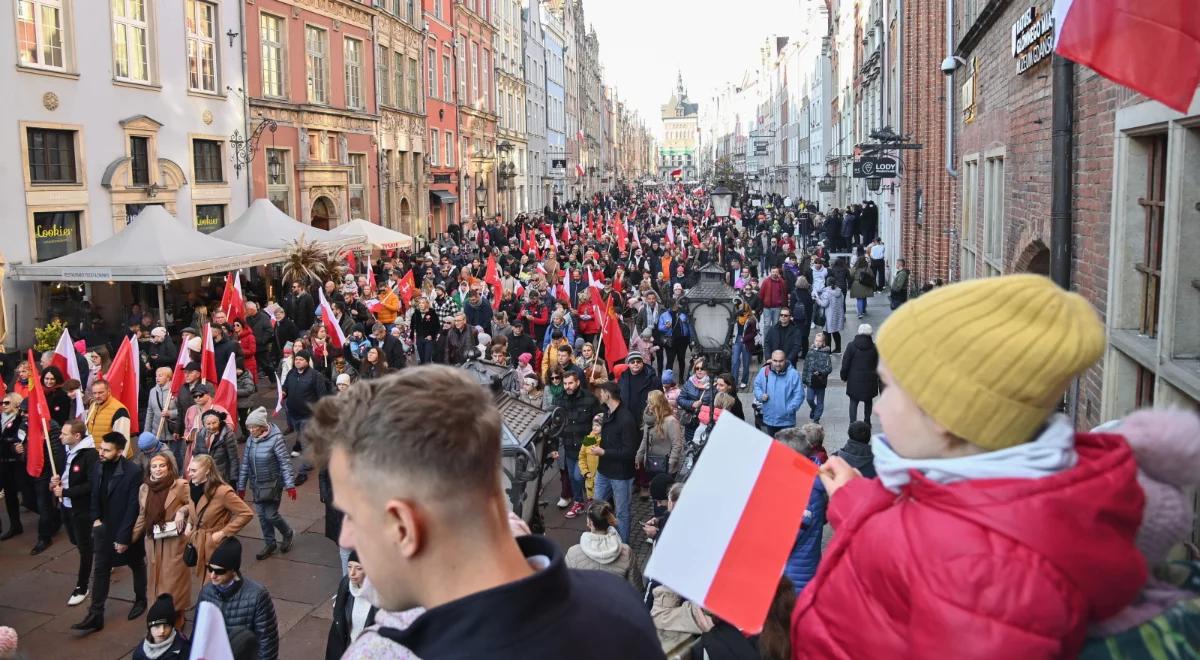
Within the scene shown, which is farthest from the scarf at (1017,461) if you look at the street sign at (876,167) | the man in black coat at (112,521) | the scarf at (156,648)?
the street sign at (876,167)

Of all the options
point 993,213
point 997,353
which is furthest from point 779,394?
point 997,353

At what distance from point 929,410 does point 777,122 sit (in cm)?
10250

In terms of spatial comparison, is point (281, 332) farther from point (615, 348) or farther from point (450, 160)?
point (450, 160)

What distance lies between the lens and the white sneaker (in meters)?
8.62

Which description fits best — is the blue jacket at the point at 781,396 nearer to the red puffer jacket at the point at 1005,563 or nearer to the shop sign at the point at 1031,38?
the shop sign at the point at 1031,38

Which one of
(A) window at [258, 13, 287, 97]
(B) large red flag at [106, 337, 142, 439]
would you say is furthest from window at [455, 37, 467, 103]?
(B) large red flag at [106, 337, 142, 439]

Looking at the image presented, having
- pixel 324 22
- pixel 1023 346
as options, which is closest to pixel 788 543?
pixel 1023 346

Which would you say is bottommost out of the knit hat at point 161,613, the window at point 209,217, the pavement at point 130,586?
the pavement at point 130,586

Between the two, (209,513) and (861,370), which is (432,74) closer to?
(861,370)

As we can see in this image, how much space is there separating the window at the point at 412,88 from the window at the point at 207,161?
15.9 m

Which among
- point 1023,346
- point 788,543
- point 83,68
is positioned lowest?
point 788,543

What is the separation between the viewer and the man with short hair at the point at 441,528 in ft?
5.68

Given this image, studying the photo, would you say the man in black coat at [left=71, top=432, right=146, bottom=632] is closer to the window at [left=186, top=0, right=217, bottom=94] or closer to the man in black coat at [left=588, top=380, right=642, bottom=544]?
the man in black coat at [left=588, top=380, right=642, bottom=544]

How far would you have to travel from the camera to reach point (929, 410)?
191cm
